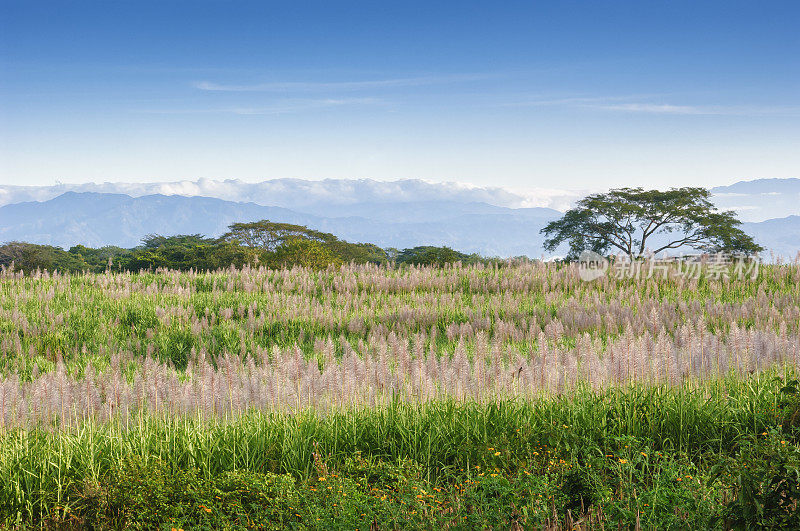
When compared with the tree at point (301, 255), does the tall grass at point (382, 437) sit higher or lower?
lower

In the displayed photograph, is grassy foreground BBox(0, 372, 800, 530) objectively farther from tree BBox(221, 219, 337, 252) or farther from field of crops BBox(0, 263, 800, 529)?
tree BBox(221, 219, 337, 252)

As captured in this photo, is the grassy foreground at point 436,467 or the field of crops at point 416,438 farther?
the field of crops at point 416,438

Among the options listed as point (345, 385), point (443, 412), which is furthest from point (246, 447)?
point (443, 412)

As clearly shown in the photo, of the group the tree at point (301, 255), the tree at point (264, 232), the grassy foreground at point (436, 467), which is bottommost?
the grassy foreground at point (436, 467)

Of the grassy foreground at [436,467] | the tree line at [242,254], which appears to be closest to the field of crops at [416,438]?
the grassy foreground at [436,467]

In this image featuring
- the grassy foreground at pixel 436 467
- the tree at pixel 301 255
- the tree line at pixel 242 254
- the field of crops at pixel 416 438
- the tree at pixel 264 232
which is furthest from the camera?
the tree at pixel 264 232

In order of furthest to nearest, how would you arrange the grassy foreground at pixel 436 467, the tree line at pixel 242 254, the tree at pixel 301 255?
the tree line at pixel 242 254
the tree at pixel 301 255
the grassy foreground at pixel 436 467

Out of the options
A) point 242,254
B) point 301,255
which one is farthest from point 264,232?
point 301,255

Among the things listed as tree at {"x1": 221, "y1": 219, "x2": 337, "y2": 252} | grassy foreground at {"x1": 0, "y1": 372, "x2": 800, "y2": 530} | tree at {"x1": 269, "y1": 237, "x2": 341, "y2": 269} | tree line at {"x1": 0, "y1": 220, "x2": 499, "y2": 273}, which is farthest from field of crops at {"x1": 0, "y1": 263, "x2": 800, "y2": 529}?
tree at {"x1": 221, "y1": 219, "x2": 337, "y2": 252}

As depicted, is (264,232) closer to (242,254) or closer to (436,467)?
(242,254)

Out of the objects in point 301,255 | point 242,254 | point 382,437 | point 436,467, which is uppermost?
point 301,255

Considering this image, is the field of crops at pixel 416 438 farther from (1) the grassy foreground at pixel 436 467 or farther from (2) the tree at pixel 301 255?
(2) the tree at pixel 301 255

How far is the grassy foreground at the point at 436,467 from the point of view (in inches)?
151

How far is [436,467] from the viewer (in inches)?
195
